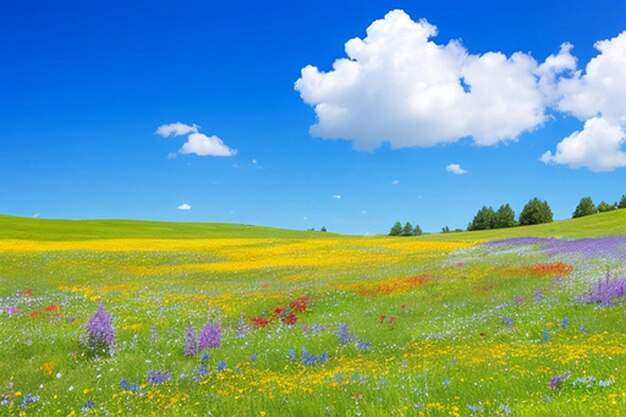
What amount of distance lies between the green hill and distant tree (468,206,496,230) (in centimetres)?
3457

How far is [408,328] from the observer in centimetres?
1500

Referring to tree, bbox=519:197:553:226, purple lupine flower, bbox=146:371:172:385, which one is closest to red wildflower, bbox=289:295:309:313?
purple lupine flower, bbox=146:371:172:385

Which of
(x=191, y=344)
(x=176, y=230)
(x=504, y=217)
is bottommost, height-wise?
(x=191, y=344)

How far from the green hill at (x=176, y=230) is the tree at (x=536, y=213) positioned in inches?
1068

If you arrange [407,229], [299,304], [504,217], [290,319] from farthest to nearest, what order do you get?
1. [407,229]
2. [504,217]
3. [299,304]
4. [290,319]

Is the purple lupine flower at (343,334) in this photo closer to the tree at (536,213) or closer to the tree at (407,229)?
the tree at (536,213)

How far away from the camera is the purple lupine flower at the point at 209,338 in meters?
13.1

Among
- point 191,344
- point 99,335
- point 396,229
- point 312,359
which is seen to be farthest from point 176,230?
point 312,359

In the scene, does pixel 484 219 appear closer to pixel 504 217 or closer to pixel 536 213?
pixel 504 217

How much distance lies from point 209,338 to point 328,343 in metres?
3.21

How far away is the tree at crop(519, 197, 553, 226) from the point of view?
116375 mm

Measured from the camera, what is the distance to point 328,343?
13.5 metres

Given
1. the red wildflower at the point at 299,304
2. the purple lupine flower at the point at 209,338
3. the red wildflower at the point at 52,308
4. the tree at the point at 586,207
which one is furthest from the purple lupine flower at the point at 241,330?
the tree at the point at 586,207

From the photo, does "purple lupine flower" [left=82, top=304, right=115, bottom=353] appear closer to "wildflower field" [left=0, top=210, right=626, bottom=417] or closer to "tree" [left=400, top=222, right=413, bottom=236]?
"wildflower field" [left=0, top=210, right=626, bottom=417]
